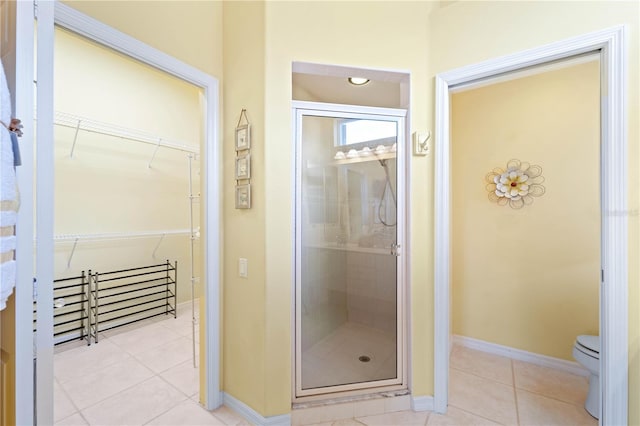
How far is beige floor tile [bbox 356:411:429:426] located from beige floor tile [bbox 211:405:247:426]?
77 cm

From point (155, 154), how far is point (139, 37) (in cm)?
230

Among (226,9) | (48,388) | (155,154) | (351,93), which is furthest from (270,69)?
(155,154)

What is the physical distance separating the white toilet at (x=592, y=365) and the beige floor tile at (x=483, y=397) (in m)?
0.44

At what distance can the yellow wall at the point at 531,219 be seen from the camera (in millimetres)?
2330

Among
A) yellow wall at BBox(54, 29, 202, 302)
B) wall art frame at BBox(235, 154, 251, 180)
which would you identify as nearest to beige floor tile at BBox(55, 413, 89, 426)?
yellow wall at BBox(54, 29, 202, 302)

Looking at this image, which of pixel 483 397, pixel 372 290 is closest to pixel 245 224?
pixel 372 290

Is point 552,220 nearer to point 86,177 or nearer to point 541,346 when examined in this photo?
point 541,346

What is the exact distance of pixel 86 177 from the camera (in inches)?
118

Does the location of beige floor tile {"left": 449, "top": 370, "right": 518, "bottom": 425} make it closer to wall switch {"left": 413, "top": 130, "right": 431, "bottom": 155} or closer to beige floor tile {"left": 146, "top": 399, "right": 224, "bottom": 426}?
beige floor tile {"left": 146, "top": 399, "right": 224, "bottom": 426}

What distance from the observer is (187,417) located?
6.08ft

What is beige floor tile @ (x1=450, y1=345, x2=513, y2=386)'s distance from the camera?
7.63 feet

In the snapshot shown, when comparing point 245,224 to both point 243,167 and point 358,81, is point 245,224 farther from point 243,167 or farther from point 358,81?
point 358,81

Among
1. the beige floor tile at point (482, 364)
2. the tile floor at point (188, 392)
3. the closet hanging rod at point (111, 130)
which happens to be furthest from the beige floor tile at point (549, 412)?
the closet hanging rod at point (111, 130)

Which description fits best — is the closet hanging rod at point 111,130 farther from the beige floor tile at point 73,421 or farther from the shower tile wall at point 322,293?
the shower tile wall at point 322,293
